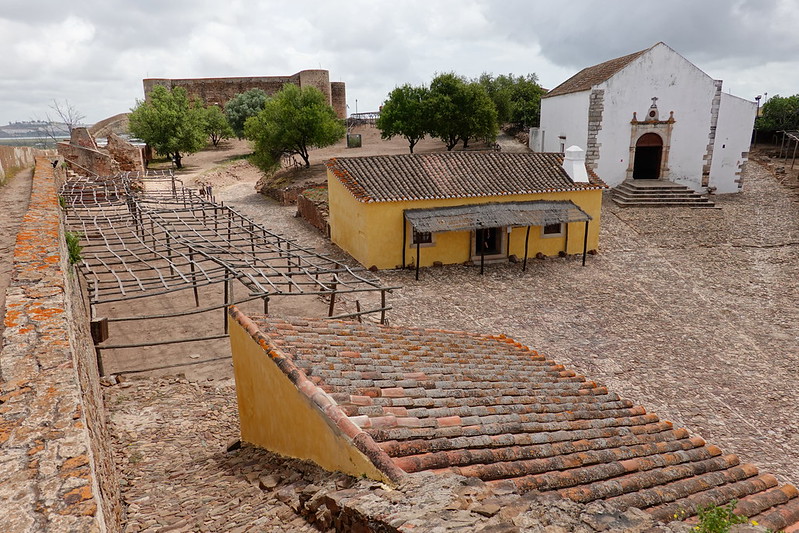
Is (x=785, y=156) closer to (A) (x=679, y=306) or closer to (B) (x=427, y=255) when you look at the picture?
(A) (x=679, y=306)

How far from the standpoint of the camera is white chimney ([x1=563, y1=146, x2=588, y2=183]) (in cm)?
1958

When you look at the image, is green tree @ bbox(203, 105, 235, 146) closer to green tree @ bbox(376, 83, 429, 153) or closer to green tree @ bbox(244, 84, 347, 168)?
green tree @ bbox(244, 84, 347, 168)

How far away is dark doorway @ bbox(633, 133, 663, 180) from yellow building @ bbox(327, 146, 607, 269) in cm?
799

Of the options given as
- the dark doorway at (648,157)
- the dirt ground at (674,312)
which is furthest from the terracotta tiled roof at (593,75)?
the dirt ground at (674,312)

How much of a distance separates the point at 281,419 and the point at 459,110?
2903 centimetres

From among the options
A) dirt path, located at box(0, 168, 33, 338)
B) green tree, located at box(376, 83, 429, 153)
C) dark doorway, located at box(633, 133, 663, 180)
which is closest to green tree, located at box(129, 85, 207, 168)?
green tree, located at box(376, 83, 429, 153)

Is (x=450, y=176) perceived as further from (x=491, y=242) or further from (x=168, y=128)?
(x=168, y=128)

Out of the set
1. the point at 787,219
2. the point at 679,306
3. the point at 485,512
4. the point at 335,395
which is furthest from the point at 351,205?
the point at 787,219

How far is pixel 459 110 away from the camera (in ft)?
103

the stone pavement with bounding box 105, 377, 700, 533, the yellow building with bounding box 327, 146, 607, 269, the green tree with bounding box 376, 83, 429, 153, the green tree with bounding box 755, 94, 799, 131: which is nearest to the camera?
the stone pavement with bounding box 105, 377, 700, 533

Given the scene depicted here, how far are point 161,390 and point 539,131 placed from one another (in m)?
28.2

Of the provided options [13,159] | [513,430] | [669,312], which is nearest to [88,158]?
[13,159]

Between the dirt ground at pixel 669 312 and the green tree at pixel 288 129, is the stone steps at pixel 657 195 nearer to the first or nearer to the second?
the dirt ground at pixel 669 312

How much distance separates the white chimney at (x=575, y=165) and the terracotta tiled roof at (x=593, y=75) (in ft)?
23.2
